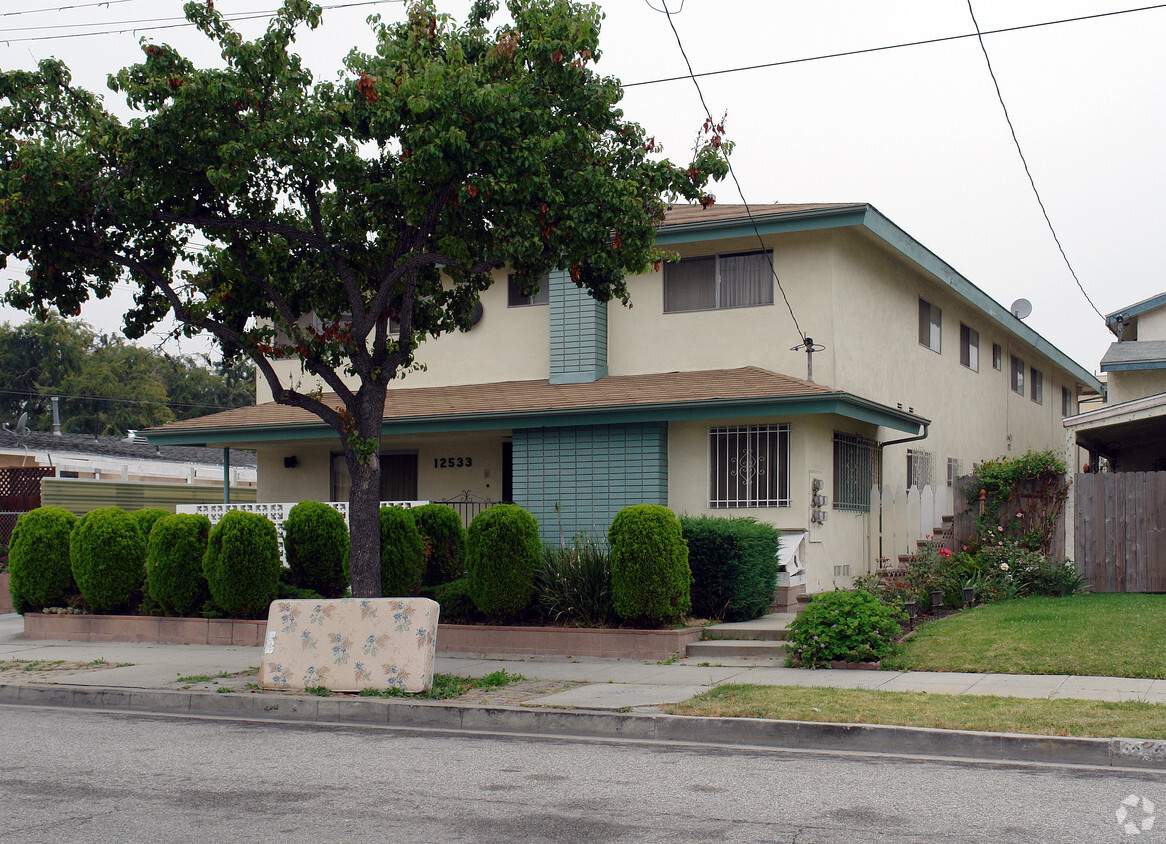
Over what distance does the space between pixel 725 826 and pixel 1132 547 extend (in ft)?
41.6

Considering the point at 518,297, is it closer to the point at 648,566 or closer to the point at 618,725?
the point at 648,566

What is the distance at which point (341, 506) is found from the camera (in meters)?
18.9

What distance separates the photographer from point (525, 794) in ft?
Answer: 22.6

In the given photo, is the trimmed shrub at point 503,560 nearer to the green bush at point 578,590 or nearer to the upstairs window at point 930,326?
the green bush at point 578,590

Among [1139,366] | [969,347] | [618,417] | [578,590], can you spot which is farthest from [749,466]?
[1139,366]

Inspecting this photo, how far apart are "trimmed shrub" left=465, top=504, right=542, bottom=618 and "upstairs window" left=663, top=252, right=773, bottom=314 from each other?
19.3 ft

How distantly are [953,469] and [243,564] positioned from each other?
1388 cm

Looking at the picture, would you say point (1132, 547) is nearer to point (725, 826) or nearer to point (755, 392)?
point (755, 392)

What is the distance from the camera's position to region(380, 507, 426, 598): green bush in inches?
583

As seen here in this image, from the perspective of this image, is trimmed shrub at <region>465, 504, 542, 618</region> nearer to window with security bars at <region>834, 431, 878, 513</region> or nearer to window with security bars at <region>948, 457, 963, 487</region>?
window with security bars at <region>834, 431, 878, 513</region>

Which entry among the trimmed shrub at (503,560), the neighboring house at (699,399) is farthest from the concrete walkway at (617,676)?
the neighboring house at (699,399)

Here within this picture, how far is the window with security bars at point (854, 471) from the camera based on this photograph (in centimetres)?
1714

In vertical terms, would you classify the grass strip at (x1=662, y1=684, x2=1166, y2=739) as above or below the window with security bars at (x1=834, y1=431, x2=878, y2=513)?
below
